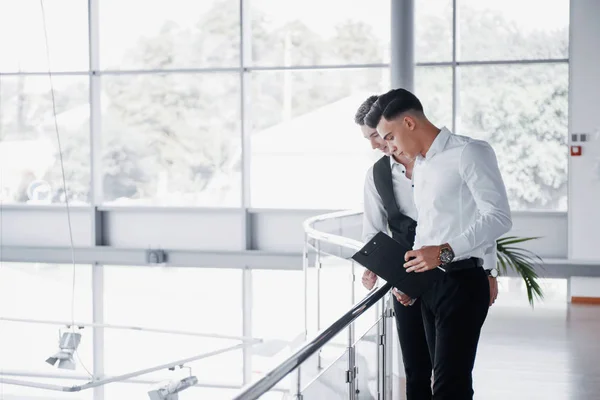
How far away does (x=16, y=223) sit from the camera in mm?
11938

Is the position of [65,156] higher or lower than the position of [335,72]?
lower

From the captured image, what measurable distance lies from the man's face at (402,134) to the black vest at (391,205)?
671 mm

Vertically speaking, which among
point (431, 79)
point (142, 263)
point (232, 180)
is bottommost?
point (142, 263)

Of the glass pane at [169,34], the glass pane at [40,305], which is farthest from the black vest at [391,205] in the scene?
the glass pane at [40,305]

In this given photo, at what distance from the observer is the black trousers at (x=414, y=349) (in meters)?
3.16

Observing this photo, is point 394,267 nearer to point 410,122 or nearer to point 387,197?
point 410,122

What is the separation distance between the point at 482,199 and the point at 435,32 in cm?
780

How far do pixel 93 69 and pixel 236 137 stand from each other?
7.04 ft

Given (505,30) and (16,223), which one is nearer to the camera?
(505,30)

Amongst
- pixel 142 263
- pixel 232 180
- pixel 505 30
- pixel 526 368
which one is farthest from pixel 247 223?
pixel 526 368

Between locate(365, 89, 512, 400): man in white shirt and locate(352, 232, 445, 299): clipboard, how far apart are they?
38 mm

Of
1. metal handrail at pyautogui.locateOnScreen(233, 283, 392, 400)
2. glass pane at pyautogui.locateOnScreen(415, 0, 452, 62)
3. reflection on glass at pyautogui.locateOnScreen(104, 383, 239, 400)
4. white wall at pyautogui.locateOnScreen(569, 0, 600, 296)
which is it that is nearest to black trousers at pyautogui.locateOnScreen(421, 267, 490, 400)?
metal handrail at pyautogui.locateOnScreen(233, 283, 392, 400)

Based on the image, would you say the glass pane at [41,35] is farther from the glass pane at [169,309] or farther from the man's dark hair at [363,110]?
the man's dark hair at [363,110]

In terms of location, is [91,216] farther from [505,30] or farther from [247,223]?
[505,30]
